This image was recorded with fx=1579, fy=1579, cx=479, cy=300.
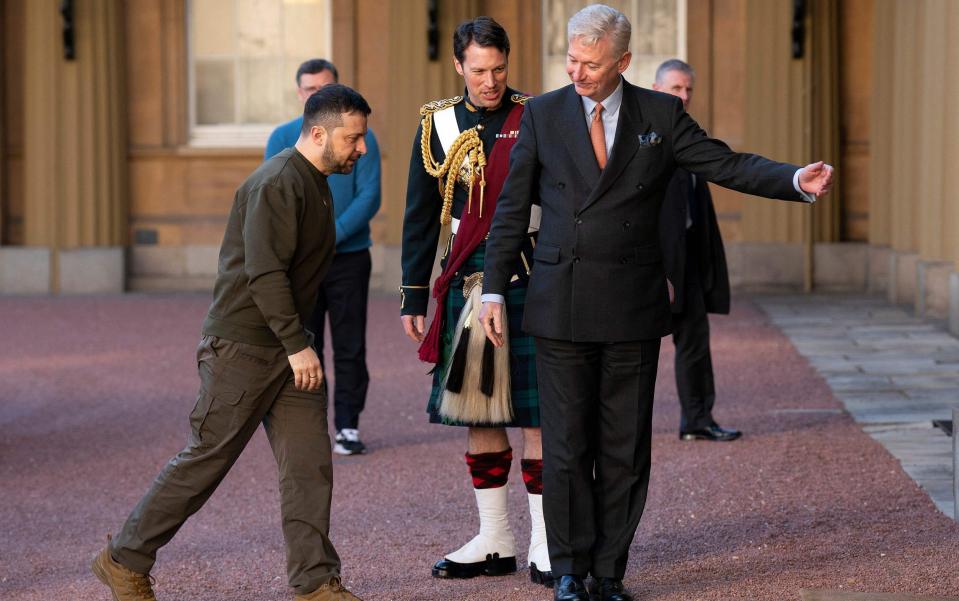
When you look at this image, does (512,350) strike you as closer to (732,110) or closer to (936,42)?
(936,42)

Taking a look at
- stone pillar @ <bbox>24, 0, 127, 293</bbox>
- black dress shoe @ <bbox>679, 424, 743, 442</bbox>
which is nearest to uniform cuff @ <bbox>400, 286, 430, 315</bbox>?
black dress shoe @ <bbox>679, 424, 743, 442</bbox>

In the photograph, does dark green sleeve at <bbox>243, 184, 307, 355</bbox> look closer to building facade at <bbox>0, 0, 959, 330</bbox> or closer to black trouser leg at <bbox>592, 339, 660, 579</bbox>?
black trouser leg at <bbox>592, 339, 660, 579</bbox>

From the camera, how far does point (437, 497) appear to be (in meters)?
6.48

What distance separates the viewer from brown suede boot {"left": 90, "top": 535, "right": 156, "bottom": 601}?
179 inches

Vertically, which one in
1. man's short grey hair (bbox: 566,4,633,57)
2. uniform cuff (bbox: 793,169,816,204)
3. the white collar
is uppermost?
man's short grey hair (bbox: 566,4,633,57)

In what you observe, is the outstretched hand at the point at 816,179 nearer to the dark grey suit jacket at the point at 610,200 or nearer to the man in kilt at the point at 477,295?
the dark grey suit jacket at the point at 610,200

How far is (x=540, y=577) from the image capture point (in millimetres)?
4984

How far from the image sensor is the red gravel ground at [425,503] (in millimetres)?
5039

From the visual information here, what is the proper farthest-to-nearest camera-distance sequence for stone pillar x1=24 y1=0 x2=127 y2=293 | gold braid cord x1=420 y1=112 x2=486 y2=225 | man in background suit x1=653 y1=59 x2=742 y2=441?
stone pillar x1=24 y1=0 x2=127 y2=293 → man in background suit x1=653 y1=59 x2=742 y2=441 → gold braid cord x1=420 y1=112 x2=486 y2=225

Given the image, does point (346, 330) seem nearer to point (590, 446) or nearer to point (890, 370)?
point (590, 446)

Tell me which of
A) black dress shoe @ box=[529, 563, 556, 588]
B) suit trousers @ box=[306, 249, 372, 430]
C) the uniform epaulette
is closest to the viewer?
black dress shoe @ box=[529, 563, 556, 588]

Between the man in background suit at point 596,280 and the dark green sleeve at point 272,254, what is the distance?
649 millimetres

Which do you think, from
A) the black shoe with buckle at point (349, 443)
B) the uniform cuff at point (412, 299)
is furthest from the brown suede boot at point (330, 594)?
the black shoe with buckle at point (349, 443)

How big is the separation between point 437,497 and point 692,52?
1025 cm
